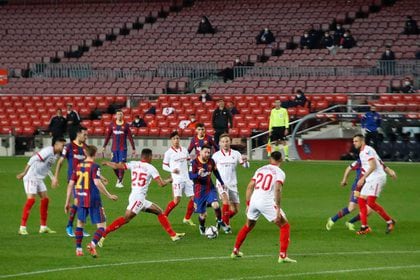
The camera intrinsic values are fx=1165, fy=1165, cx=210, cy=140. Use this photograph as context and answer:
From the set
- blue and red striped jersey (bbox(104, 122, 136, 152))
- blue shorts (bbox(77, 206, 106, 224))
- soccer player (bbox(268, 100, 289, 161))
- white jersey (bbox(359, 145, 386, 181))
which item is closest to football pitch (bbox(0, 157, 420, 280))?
blue shorts (bbox(77, 206, 106, 224))

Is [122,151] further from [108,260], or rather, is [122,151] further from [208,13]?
[208,13]

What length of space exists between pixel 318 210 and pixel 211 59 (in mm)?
25249

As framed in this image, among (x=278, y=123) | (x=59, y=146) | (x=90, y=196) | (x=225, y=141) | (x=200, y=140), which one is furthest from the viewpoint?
(x=278, y=123)

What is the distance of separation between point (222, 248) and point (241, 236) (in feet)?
6.08

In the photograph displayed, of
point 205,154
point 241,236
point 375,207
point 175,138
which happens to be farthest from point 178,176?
point 241,236

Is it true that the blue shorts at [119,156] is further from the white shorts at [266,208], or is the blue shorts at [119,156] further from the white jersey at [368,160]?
the white shorts at [266,208]

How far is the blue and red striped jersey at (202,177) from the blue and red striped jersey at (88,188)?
3.56 m

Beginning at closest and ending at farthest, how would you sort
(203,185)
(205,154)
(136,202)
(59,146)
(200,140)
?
(136,202)
(59,146)
(205,154)
(203,185)
(200,140)

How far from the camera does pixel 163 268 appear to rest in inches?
701

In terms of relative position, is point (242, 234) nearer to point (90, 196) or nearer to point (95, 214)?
point (95, 214)

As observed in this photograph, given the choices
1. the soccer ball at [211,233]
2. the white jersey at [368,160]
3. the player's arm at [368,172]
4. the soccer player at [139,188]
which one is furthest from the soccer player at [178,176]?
the white jersey at [368,160]

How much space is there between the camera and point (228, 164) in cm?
2338

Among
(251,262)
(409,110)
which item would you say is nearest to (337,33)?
(409,110)

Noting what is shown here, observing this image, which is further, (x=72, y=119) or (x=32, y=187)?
(x=72, y=119)
